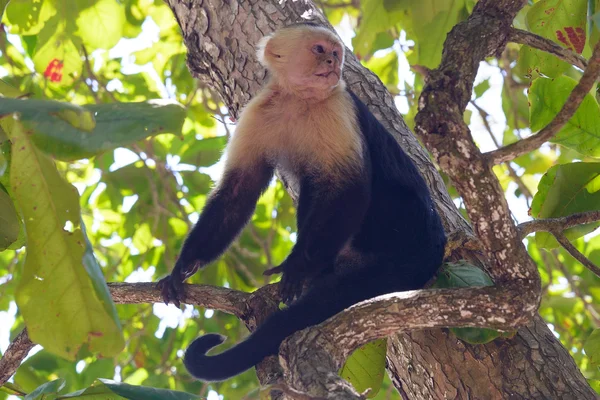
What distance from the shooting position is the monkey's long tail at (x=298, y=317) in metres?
2.22

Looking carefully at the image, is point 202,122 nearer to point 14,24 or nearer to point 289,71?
point 14,24

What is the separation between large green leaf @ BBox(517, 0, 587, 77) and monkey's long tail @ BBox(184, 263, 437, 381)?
85 cm

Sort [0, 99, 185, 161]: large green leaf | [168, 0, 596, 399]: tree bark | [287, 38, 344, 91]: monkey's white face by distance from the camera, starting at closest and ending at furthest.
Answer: [0, 99, 185, 161]: large green leaf < [168, 0, 596, 399]: tree bark < [287, 38, 344, 91]: monkey's white face

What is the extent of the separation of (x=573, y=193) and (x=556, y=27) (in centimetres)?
62

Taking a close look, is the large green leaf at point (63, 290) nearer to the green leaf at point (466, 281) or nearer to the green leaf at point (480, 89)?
the green leaf at point (466, 281)

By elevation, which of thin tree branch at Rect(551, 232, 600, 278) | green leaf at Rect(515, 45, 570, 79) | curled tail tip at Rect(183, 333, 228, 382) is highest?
green leaf at Rect(515, 45, 570, 79)

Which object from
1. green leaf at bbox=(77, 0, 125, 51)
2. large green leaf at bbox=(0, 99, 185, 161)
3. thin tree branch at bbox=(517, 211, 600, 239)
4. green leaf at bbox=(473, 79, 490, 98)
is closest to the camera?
large green leaf at bbox=(0, 99, 185, 161)

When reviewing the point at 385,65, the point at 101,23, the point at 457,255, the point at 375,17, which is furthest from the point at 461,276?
the point at 385,65

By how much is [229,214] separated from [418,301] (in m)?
1.38

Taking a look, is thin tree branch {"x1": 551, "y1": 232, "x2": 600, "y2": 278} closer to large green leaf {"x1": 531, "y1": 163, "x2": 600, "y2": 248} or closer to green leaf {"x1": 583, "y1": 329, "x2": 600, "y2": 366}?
large green leaf {"x1": 531, "y1": 163, "x2": 600, "y2": 248}

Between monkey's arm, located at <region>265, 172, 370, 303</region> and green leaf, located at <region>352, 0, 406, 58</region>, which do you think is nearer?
monkey's arm, located at <region>265, 172, 370, 303</region>

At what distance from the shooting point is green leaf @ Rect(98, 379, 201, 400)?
1.56 m

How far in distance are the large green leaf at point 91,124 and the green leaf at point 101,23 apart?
2442 millimetres

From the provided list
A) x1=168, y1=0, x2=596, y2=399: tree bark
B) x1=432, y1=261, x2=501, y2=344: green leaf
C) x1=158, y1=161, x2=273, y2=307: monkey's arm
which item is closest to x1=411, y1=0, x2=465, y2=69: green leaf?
x1=168, y1=0, x2=596, y2=399: tree bark
